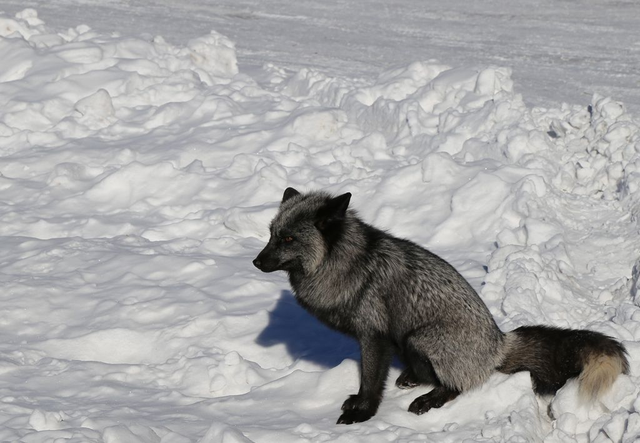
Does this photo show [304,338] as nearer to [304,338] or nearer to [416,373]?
[304,338]

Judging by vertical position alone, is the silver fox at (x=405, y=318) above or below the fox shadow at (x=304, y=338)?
above

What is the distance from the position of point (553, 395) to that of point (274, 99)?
7.01 meters

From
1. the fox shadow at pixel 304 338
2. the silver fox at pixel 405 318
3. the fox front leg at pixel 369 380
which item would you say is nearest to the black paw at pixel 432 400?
the silver fox at pixel 405 318

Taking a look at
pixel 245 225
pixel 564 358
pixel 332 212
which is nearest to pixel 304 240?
pixel 332 212

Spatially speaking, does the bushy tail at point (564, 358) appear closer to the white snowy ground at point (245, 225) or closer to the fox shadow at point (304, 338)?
the white snowy ground at point (245, 225)

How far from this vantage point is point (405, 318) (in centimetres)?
572

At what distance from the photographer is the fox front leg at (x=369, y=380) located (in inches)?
214

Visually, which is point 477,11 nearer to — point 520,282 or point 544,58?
point 544,58

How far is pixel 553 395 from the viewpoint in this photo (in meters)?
5.59

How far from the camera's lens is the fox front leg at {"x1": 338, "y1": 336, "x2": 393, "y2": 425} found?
5441 mm

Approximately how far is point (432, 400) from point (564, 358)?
869 mm

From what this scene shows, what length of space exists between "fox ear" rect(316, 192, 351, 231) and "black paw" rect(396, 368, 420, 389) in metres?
1.11

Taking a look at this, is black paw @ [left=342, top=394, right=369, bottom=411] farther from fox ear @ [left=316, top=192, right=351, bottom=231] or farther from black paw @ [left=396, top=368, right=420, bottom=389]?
fox ear @ [left=316, top=192, right=351, bottom=231]

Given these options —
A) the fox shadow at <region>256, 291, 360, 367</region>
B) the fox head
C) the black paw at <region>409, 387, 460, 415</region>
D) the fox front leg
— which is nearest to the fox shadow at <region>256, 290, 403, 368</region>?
the fox shadow at <region>256, 291, 360, 367</region>
